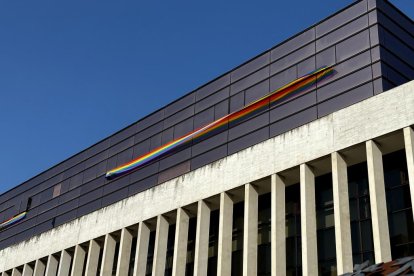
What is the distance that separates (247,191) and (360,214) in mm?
6299

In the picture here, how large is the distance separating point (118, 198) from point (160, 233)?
703 cm

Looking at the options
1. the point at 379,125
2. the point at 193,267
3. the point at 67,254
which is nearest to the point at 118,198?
the point at 67,254

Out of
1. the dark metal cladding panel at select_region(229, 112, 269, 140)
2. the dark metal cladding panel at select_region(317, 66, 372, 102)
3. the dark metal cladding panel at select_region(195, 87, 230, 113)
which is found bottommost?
the dark metal cladding panel at select_region(229, 112, 269, 140)

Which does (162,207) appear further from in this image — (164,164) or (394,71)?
(394,71)

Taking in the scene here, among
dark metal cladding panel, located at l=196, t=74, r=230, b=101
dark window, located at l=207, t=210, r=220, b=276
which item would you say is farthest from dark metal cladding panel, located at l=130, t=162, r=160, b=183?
dark window, located at l=207, t=210, r=220, b=276

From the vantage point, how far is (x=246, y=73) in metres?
35.7

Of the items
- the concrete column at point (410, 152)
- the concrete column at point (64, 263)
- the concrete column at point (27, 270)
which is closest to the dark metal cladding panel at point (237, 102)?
the concrete column at point (410, 152)

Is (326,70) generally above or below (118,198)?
above

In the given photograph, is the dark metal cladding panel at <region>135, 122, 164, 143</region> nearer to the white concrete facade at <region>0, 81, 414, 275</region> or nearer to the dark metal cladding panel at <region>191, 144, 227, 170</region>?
the white concrete facade at <region>0, 81, 414, 275</region>

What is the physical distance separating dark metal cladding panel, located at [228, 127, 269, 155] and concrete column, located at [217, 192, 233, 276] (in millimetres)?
3073

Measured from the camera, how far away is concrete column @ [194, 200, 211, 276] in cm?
3130

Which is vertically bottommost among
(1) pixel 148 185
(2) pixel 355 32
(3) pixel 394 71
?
(1) pixel 148 185

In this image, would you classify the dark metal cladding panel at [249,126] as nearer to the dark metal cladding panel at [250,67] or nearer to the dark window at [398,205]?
the dark metal cladding panel at [250,67]

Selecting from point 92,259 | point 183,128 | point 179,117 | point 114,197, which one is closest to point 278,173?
point 183,128
